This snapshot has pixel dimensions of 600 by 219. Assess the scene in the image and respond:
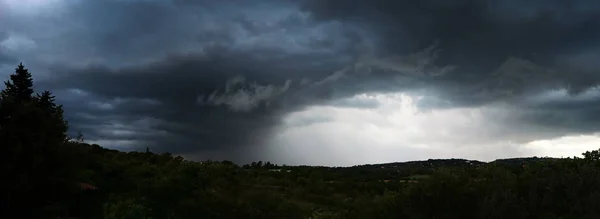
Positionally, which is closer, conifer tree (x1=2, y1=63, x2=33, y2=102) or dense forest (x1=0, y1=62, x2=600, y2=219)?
dense forest (x1=0, y1=62, x2=600, y2=219)

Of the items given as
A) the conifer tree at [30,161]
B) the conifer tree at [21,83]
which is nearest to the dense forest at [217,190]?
the conifer tree at [30,161]

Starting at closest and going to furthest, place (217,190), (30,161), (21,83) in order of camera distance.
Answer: (30,161) → (217,190) → (21,83)

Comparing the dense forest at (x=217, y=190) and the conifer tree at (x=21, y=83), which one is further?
the conifer tree at (x=21, y=83)

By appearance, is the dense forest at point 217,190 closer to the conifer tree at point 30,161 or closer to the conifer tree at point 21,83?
the conifer tree at point 30,161

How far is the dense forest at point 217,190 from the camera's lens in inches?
674

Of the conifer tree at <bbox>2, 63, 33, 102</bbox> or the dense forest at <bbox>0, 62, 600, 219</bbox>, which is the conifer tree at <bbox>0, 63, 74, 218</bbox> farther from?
the conifer tree at <bbox>2, 63, 33, 102</bbox>

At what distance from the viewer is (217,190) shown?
4000 centimetres

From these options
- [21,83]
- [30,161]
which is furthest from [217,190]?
[21,83]

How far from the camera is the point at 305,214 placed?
110 ft

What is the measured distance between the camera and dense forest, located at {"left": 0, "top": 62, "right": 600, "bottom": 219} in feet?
56.2

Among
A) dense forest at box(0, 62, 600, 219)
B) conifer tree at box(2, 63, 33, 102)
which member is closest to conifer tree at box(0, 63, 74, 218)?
dense forest at box(0, 62, 600, 219)

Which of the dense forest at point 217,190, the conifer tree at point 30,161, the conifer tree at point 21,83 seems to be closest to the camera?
the dense forest at point 217,190

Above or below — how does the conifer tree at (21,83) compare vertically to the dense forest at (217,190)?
above

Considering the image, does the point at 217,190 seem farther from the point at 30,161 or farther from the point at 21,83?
the point at 21,83
